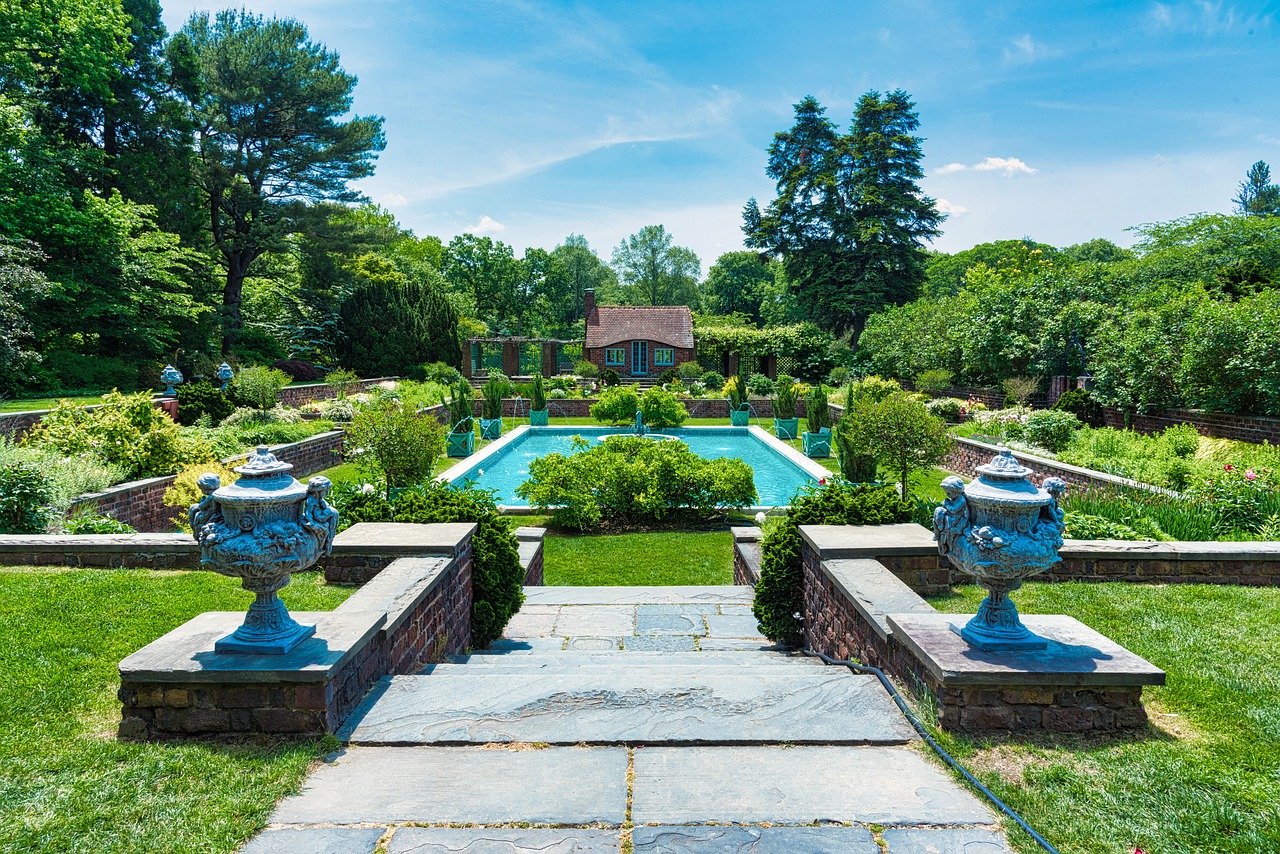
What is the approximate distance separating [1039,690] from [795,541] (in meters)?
2.61

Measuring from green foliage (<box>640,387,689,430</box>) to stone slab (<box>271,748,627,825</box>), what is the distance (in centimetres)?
1830

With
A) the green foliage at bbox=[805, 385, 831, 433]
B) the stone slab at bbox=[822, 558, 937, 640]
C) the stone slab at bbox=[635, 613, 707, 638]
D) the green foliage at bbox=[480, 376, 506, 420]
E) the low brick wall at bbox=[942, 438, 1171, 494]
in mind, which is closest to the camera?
the stone slab at bbox=[822, 558, 937, 640]

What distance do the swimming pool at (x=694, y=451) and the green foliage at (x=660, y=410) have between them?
0.33 meters

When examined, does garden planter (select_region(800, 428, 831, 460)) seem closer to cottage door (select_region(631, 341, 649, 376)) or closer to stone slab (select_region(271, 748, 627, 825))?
stone slab (select_region(271, 748, 627, 825))

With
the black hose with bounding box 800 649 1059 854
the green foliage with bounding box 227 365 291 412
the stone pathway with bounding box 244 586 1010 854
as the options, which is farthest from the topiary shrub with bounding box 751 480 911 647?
the green foliage with bounding box 227 365 291 412

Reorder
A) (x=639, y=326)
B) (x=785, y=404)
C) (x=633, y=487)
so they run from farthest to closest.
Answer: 1. (x=639, y=326)
2. (x=785, y=404)
3. (x=633, y=487)

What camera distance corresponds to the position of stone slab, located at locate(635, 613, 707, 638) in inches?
217

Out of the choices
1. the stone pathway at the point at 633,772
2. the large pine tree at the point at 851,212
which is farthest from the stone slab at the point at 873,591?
the large pine tree at the point at 851,212

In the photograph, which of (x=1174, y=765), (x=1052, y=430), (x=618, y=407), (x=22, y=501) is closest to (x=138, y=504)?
(x=22, y=501)

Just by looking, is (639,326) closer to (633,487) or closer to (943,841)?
(633,487)

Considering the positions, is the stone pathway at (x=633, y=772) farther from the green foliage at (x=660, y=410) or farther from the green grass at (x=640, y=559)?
the green foliage at (x=660, y=410)

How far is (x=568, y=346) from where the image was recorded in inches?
1572

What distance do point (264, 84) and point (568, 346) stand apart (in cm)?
1860

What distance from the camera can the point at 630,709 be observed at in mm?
3111
